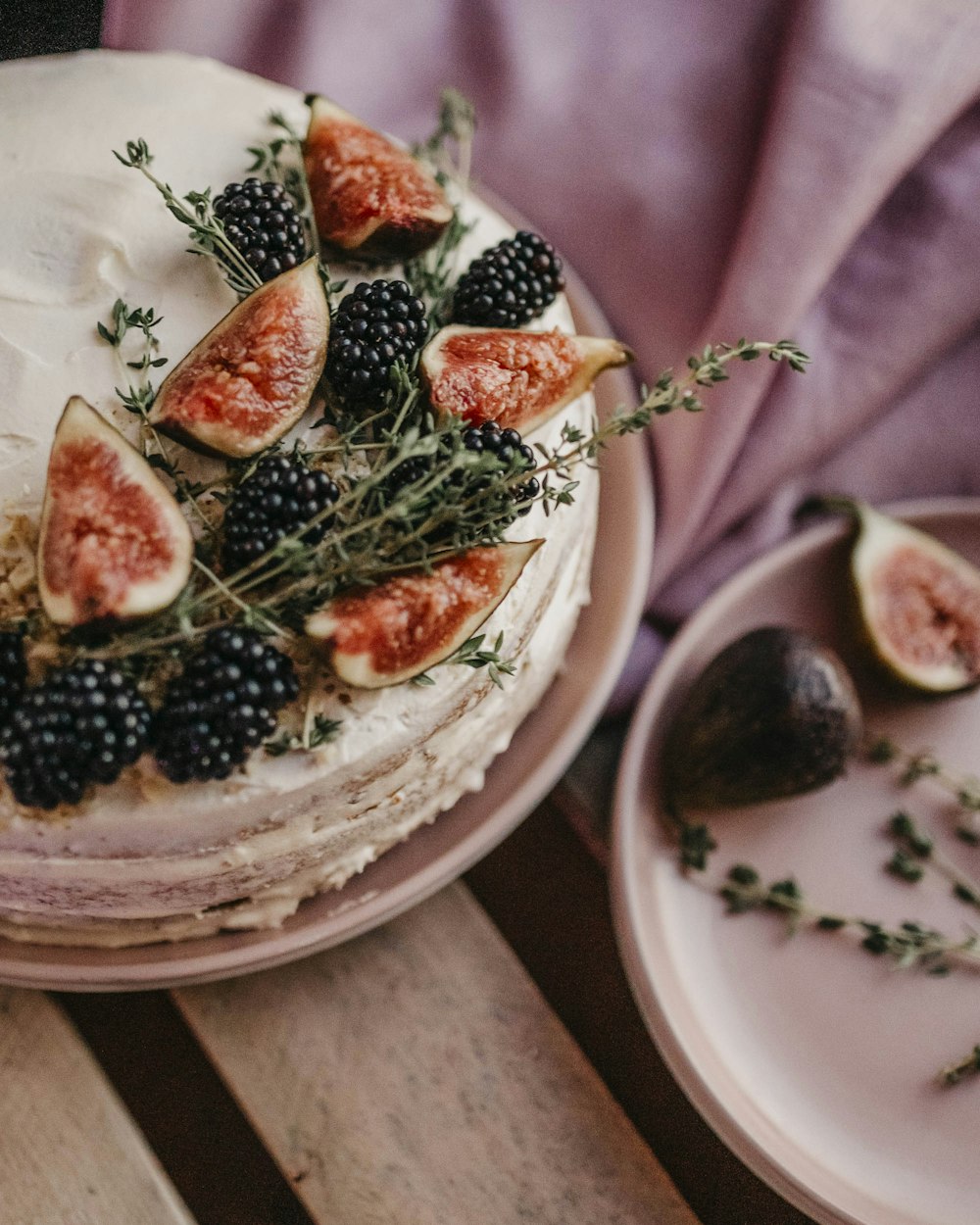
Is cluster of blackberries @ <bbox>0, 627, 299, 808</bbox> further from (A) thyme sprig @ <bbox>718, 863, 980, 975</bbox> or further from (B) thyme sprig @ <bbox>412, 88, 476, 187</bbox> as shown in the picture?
(A) thyme sprig @ <bbox>718, 863, 980, 975</bbox>

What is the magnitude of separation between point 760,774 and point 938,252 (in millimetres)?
892

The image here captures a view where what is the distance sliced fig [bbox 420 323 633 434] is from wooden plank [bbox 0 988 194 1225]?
40.5 inches

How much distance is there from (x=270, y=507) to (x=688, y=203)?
1026 mm

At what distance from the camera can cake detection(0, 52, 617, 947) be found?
3.75 ft

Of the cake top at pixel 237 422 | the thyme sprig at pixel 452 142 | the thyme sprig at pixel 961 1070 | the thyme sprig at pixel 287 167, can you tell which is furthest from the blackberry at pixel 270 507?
the thyme sprig at pixel 961 1070

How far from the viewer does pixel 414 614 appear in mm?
1135

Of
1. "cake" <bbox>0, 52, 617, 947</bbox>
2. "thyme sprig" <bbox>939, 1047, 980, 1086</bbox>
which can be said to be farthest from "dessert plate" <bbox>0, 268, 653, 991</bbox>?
"thyme sprig" <bbox>939, 1047, 980, 1086</bbox>

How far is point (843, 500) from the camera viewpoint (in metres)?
1.78

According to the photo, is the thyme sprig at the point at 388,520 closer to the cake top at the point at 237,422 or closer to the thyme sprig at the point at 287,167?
the cake top at the point at 237,422

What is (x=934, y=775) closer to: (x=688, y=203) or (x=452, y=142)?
(x=688, y=203)

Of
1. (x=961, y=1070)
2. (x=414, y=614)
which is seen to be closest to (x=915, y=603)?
(x=961, y=1070)

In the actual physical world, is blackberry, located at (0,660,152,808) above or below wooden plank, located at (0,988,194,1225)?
above

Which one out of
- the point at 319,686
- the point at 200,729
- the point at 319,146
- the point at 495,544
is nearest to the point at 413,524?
the point at 495,544

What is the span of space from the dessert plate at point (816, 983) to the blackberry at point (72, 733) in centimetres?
80
